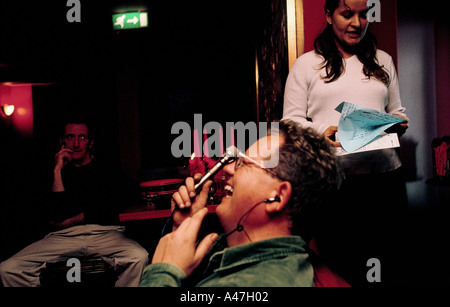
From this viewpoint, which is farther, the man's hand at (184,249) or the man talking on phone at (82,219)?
the man talking on phone at (82,219)

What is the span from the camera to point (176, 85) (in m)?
6.96

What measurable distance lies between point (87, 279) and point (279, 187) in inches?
71.0

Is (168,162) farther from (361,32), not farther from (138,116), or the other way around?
(361,32)

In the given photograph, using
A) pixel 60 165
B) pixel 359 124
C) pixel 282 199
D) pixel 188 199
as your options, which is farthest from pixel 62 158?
pixel 359 124

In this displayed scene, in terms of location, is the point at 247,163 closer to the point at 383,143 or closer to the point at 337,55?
the point at 383,143

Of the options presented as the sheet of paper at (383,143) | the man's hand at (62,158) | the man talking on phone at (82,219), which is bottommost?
the man talking on phone at (82,219)

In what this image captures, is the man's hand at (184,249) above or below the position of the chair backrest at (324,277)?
above

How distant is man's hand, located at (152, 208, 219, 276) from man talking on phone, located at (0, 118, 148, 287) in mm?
1510

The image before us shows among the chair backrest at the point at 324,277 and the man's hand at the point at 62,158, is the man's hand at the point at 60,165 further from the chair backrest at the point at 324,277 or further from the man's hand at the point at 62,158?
the chair backrest at the point at 324,277

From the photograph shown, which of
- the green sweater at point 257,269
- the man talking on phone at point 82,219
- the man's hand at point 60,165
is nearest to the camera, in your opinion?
the green sweater at point 257,269

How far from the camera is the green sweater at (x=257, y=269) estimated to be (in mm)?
875

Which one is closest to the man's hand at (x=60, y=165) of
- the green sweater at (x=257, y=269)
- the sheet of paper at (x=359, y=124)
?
the green sweater at (x=257, y=269)

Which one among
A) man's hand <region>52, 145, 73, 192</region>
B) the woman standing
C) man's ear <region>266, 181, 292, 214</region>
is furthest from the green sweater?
man's hand <region>52, 145, 73, 192</region>

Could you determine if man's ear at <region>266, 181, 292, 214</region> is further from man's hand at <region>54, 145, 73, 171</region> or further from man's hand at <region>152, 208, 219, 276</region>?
man's hand at <region>54, 145, 73, 171</region>
